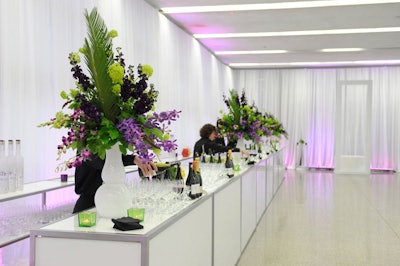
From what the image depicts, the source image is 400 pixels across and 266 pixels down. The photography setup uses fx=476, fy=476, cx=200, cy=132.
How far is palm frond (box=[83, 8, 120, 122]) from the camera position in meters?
2.57

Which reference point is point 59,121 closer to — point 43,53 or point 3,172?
point 3,172

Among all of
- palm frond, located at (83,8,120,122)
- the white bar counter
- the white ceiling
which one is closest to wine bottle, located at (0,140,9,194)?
the white bar counter

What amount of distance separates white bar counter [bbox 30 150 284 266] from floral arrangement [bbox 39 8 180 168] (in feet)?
1.23

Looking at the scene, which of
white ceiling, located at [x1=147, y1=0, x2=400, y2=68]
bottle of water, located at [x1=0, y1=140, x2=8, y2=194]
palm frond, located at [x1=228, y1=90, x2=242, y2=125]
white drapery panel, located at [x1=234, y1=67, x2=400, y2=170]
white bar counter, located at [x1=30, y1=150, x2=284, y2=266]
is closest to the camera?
white bar counter, located at [x1=30, y1=150, x2=284, y2=266]

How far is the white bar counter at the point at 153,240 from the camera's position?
2.39 m

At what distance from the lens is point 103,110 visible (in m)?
2.62

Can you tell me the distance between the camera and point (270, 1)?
26.1 ft

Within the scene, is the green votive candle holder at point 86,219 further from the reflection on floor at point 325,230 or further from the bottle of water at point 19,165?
the bottle of water at point 19,165

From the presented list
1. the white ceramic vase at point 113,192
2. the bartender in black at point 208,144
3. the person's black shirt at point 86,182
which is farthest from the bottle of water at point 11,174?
the bartender in black at point 208,144

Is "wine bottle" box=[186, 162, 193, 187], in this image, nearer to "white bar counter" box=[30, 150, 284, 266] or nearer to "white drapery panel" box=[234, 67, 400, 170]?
"white bar counter" box=[30, 150, 284, 266]

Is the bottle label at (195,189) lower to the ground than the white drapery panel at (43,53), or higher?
lower

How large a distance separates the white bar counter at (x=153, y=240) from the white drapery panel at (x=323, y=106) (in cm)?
1238

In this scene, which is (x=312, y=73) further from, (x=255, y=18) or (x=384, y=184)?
(x=255, y=18)

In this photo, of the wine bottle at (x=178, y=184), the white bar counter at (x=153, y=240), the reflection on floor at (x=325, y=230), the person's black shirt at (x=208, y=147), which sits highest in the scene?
the person's black shirt at (x=208, y=147)
